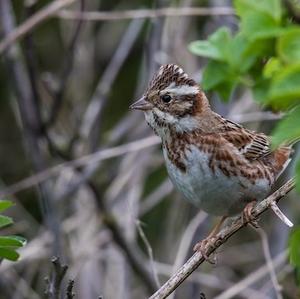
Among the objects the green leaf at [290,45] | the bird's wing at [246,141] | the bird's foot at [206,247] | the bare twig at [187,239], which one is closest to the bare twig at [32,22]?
the bare twig at [187,239]

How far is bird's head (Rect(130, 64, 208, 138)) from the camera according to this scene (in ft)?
10.2

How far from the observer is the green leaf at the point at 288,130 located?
66.9 inches

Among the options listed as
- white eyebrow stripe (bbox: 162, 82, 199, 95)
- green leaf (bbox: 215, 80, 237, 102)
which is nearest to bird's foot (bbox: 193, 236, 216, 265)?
white eyebrow stripe (bbox: 162, 82, 199, 95)

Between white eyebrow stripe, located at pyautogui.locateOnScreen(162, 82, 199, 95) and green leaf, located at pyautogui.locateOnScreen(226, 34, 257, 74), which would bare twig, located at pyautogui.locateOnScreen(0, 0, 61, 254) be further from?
green leaf, located at pyautogui.locateOnScreen(226, 34, 257, 74)

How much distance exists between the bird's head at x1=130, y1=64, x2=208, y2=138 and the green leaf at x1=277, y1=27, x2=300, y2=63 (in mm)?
1221

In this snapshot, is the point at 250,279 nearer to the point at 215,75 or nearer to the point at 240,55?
the point at 215,75

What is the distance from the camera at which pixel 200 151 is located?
318 centimetres

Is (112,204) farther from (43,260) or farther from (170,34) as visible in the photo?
(170,34)

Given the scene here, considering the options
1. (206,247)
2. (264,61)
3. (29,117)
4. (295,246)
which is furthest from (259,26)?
(29,117)

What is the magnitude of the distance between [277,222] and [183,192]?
1.95 metres

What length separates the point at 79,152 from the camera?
490 centimetres

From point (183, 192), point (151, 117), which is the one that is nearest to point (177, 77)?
point (151, 117)

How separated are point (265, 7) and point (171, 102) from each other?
1.13m

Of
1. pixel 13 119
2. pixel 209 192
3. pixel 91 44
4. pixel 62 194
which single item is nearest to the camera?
pixel 209 192
